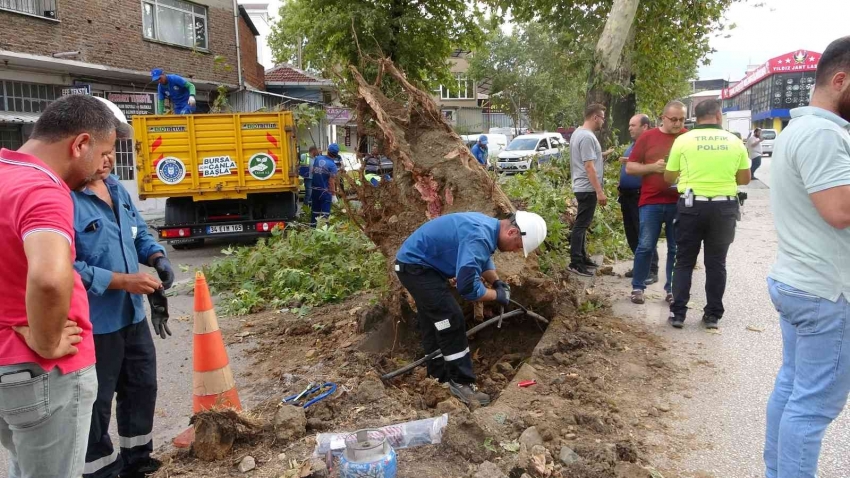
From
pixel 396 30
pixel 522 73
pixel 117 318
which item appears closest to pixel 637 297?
pixel 117 318

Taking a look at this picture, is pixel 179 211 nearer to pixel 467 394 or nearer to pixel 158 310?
pixel 158 310

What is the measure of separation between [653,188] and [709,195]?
94cm

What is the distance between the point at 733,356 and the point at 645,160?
228 cm

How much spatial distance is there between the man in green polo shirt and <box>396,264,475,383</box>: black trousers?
7.55ft

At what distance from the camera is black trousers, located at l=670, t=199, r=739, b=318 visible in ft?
17.2

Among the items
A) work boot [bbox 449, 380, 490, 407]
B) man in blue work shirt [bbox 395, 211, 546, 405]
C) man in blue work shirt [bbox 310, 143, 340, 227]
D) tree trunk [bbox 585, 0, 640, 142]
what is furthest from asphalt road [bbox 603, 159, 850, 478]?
man in blue work shirt [bbox 310, 143, 340, 227]

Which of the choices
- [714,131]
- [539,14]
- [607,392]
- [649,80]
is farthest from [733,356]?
[649,80]

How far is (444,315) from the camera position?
4.35 m

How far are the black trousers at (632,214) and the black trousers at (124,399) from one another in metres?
5.46

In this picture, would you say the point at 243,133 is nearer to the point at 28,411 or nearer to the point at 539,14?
the point at 28,411

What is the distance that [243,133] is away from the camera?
35.4 ft

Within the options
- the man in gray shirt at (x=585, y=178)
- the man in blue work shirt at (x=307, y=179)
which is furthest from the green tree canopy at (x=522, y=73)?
the man in gray shirt at (x=585, y=178)

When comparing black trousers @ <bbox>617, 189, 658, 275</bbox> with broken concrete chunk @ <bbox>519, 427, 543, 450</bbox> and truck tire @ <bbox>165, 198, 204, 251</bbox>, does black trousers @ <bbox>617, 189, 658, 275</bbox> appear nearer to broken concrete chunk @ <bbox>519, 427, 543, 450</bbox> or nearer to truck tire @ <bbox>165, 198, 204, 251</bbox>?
broken concrete chunk @ <bbox>519, 427, 543, 450</bbox>

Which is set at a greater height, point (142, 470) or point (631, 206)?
point (631, 206)
